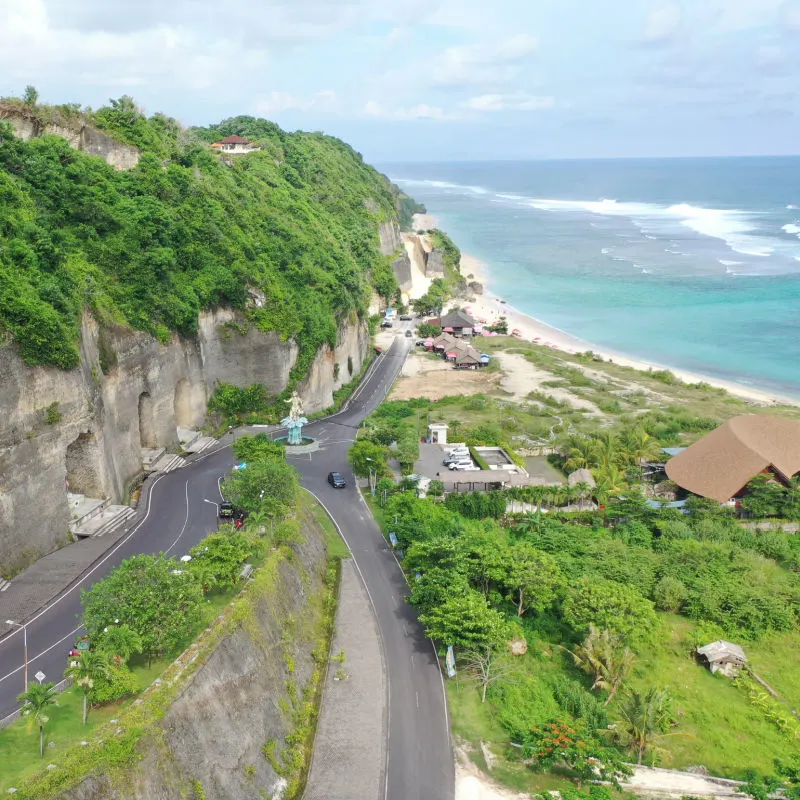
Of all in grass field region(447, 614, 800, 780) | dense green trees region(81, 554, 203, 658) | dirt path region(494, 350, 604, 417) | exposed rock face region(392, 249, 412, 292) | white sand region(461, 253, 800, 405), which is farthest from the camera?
exposed rock face region(392, 249, 412, 292)

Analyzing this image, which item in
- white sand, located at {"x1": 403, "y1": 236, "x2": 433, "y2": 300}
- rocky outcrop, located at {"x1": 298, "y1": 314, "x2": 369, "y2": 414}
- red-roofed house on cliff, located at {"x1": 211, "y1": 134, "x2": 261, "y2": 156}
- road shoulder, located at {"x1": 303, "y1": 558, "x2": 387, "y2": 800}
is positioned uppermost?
red-roofed house on cliff, located at {"x1": 211, "y1": 134, "x2": 261, "y2": 156}

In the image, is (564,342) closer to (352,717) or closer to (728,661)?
(728,661)

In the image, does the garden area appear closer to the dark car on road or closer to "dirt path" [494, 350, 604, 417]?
the dark car on road

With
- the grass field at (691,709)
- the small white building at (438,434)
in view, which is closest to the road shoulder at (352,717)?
the grass field at (691,709)

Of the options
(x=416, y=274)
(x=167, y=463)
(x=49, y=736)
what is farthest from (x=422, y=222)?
(x=49, y=736)

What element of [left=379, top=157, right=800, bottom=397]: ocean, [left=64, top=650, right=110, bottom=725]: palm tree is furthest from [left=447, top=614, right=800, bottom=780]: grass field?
[left=379, top=157, right=800, bottom=397]: ocean

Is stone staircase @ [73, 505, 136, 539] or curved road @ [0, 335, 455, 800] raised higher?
stone staircase @ [73, 505, 136, 539]

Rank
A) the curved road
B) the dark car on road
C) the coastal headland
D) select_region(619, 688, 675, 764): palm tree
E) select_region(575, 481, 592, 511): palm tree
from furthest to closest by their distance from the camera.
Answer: the coastal headland → the dark car on road → select_region(575, 481, 592, 511): palm tree → select_region(619, 688, 675, 764): palm tree → the curved road
